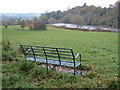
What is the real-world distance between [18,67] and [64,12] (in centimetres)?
11033

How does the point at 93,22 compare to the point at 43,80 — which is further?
the point at 93,22

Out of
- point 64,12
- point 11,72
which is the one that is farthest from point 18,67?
point 64,12

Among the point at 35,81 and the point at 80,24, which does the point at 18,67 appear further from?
the point at 80,24

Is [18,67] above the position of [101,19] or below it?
below

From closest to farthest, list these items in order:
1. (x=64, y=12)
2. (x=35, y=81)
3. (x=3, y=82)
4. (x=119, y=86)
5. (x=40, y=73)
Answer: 1. (x=119, y=86)
2. (x=3, y=82)
3. (x=35, y=81)
4. (x=40, y=73)
5. (x=64, y=12)

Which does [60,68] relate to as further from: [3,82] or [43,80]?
[3,82]

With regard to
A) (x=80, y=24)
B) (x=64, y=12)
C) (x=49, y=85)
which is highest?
(x=64, y=12)

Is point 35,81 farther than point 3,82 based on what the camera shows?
Yes

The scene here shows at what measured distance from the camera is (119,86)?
164 inches

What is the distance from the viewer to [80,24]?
→ 6309 cm

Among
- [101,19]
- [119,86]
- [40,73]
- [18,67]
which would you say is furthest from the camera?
[101,19]

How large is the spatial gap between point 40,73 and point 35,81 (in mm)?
630

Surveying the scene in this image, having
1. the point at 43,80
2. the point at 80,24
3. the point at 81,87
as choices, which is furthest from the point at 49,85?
the point at 80,24

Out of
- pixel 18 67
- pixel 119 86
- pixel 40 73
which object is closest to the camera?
pixel 119 86
